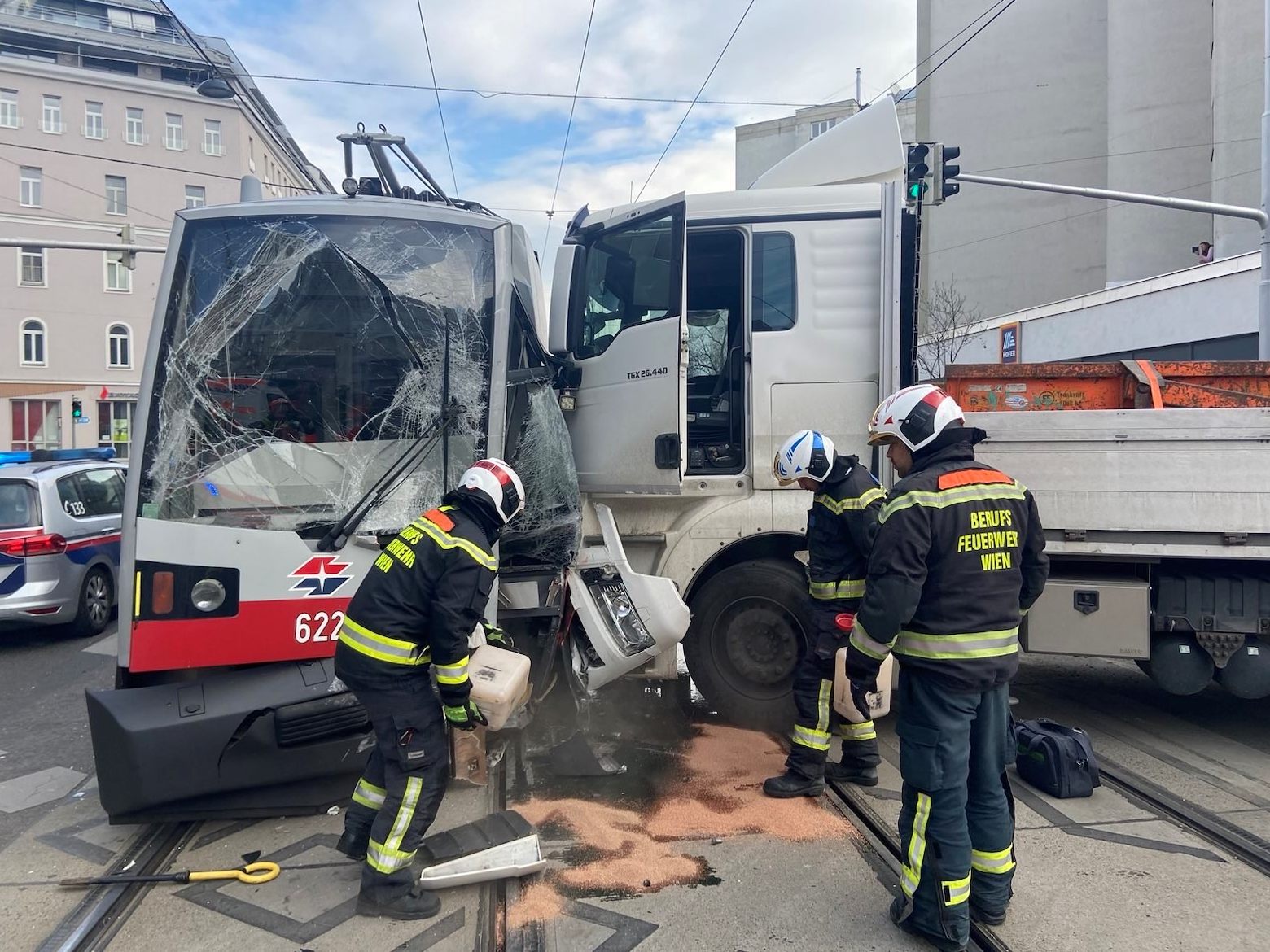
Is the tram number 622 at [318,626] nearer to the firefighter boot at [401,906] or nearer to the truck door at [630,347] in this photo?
the firefighter boot at [401,906]

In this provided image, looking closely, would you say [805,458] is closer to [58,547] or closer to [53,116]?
[58,547]

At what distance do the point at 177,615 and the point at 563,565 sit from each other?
2024 millimetres

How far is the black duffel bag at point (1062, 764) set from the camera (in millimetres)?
4648

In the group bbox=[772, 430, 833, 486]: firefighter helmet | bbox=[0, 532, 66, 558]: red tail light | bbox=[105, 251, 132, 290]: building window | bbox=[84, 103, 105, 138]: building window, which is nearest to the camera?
bbox=[772, 430, 833, 486]: firefighter helmet

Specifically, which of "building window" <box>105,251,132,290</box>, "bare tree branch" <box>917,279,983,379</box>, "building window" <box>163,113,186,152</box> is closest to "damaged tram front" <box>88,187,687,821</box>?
"bare tree branch" <box>917,279,983,379</box>

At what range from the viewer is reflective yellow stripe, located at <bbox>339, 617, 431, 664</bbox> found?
353 cm

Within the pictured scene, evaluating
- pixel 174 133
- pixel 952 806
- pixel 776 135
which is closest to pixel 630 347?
pixel 952 806

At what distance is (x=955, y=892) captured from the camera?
10.6ft

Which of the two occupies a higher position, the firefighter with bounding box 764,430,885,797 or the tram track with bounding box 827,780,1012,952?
the firefighter with bounding box 764,430,885,797

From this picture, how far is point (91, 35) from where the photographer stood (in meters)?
41.9

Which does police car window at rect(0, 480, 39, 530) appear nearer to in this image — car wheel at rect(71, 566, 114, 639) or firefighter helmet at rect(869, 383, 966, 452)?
car wheel at rect(71, 566, 114, 639)

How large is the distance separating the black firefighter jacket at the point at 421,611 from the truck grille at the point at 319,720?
2.18ft

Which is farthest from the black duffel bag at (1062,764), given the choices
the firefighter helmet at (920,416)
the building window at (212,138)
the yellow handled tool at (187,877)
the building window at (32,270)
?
the building window at (212,138)

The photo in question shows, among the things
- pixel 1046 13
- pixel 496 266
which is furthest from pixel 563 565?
pixel 1046 13
